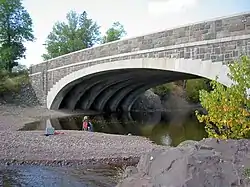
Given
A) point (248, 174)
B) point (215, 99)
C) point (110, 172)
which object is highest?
point (215, 99)

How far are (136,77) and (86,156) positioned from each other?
15913 millimetres

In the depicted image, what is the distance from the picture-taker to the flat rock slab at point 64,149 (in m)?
10.5

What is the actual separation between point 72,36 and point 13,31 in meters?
15.0

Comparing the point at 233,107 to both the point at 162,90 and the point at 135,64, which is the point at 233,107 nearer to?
the point at 135,64

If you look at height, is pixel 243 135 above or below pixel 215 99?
below

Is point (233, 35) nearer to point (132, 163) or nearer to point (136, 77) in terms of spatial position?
point (132, 163)

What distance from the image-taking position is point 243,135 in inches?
299

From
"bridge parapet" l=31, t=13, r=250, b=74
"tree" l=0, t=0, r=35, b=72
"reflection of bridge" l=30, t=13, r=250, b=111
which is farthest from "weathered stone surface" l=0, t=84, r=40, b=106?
"bridge parapet" l=31, t=13, r=250, b=74

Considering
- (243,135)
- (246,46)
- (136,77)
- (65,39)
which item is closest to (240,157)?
(243,135)

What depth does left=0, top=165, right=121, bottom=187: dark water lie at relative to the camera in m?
8.04

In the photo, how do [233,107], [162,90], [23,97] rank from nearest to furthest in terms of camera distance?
1. [233,107]
2. [23,97]
3. [162,90]

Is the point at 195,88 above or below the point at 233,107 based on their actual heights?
above

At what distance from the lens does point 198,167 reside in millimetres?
4047

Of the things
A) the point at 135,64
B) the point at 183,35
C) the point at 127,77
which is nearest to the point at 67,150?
the point at 183,35
